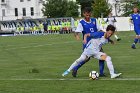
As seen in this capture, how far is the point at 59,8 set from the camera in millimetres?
111125

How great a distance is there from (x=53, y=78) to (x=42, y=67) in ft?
12.3

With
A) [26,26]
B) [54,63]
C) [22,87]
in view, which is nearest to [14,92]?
[22,87]

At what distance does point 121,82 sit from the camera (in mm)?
13344

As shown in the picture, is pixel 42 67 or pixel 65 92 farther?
pixel 42 67

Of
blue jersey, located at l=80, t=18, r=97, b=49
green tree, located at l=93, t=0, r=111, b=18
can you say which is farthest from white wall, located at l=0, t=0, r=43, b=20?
blue jersey, located at l=80, t=18, r=97, b=49

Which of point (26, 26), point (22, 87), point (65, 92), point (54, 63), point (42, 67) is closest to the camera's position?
point (65, 92)

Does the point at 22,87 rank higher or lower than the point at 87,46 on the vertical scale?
lower

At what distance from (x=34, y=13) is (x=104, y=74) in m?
114

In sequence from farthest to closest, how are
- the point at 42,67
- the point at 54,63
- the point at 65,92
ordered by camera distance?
the point at 54,63 → the point at 42,67 → the point at 65,92

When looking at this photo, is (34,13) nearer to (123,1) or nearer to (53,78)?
(123,1)

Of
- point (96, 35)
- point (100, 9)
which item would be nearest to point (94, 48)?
point (96, 35)

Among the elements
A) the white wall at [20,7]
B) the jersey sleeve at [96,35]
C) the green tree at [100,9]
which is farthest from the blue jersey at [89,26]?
the white wall at [20,7]

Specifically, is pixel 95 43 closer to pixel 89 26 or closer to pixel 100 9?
pixel 89 26

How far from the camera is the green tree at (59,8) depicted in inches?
4370
